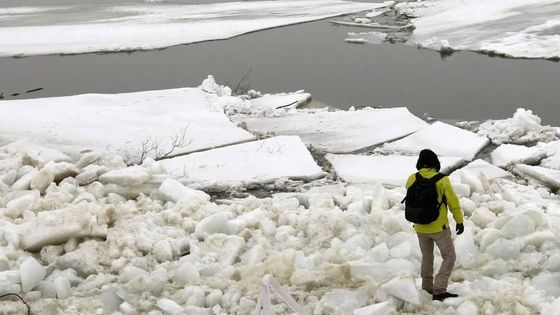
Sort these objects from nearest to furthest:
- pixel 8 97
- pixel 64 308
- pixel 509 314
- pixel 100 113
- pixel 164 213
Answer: pixel 509 314, pixel 64 308, pixel 164 213, pixel 100 113, pixel 8 97

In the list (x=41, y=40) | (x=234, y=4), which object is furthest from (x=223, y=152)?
(x=234, y=4)

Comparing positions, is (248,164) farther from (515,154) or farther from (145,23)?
(145,23)

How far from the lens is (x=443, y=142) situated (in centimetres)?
847

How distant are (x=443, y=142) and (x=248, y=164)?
266 centimetres

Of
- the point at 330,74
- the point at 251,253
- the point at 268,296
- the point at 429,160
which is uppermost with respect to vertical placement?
the point at 429,160

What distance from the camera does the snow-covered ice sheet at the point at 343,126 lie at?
8.84 meters

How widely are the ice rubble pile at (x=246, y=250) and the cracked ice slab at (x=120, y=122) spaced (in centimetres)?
205

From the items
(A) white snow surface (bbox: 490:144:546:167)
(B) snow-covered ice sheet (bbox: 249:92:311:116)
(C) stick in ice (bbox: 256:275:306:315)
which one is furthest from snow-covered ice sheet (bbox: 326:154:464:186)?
(C) stick in ice (bbox: 256:275:306:315)

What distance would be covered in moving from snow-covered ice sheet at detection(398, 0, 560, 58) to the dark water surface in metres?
0.53

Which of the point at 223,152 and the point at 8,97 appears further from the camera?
the point at 8,97

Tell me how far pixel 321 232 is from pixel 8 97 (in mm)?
9071

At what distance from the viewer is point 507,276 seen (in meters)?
4.72

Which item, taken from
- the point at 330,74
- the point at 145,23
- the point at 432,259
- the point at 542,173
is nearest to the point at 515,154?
the point at 542,173

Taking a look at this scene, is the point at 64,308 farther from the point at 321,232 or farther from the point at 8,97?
the point at 8,97
